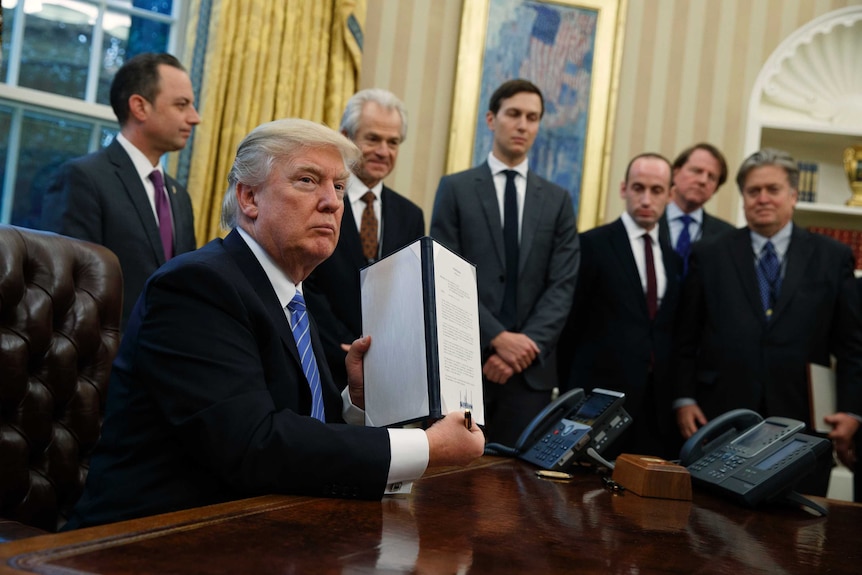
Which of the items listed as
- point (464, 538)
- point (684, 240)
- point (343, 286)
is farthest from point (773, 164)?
point (464, 538)

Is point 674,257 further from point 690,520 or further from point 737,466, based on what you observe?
point 690,520

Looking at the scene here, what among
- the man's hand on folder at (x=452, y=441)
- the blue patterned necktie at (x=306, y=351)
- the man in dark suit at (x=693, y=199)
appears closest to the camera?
the man's hand on folder at (x=452, y=441)

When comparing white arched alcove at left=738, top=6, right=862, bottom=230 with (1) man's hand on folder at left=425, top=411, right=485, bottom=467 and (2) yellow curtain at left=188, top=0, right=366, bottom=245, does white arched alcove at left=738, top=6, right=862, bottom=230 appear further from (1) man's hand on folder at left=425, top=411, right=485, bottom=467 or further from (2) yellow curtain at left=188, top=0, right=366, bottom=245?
(1) man's hand on folder at left=425, top=411, right=485, bottom=467

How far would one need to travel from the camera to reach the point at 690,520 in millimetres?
1635

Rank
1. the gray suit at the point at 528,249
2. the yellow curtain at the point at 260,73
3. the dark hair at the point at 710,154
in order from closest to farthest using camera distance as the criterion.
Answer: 1. the gray suit at the point at 528,249
2. the yellow curtain at the point at 260,73
3. the dark hair at the point at 710,154

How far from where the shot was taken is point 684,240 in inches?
171

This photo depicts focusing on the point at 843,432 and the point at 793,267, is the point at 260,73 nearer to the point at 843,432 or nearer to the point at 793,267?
the point at 793,267

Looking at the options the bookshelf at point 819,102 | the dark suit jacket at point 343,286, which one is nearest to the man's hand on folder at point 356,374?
the dark suit jacket at point 343,286

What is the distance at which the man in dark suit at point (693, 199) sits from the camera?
4375mm

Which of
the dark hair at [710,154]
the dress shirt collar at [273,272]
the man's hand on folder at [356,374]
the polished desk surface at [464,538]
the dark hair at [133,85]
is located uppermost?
the dark hair at [710,154]

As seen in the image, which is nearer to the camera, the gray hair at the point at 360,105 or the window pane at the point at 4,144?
the gray hair at the point at 360,105

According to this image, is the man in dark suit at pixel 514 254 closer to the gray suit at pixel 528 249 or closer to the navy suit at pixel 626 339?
the gray suit at pixel 528 249

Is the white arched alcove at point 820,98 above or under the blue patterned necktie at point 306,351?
above

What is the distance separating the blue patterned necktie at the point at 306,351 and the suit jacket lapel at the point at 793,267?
7.57ft
